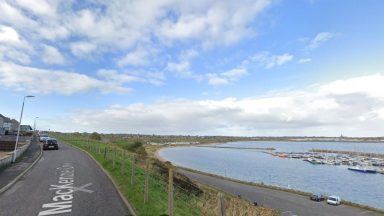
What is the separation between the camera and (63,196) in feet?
57.0

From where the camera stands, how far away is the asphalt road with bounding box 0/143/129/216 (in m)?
14.4

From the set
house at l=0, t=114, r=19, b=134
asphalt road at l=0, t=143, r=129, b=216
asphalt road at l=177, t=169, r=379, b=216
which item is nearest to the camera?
asphalt road at l=0, t=143, r=129, b=216

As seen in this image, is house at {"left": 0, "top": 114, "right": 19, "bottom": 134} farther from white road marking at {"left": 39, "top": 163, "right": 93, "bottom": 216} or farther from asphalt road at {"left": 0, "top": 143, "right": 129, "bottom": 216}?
asphalt road at {"left": 0, "top": 143, "right": 129, "bottom": 216}

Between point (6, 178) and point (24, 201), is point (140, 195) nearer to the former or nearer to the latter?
point (24, 201)

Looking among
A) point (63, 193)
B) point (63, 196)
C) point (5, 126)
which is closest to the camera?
point (63, 196)

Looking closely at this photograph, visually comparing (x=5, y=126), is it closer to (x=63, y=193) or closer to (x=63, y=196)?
(x=63, y=193)

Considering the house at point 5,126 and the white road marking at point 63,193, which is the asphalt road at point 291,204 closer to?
the white road marking at point 63,193

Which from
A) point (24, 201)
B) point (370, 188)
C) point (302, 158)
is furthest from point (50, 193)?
point (302, 158)

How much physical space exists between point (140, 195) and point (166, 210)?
9.12ft

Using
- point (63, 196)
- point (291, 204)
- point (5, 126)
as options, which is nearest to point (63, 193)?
point (63, 196)

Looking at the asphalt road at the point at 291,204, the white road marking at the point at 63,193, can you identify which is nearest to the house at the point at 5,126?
the asphalt road at the point at 291,204

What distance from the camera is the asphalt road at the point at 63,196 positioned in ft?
47.2

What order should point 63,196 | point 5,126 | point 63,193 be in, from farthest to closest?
point 5,126 → point 63,193 → point 63,196

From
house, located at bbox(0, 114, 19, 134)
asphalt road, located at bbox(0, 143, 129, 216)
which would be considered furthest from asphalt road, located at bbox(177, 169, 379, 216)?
house, located at bbox(0, 114, 19, 134)
